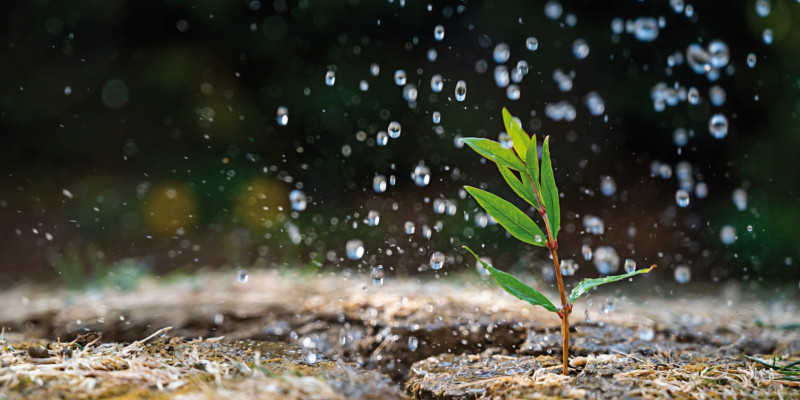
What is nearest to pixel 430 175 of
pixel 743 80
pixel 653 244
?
pixel 653 244

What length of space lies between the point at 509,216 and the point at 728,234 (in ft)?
11.1

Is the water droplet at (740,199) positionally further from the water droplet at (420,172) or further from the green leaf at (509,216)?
the green leaf at (509,216)

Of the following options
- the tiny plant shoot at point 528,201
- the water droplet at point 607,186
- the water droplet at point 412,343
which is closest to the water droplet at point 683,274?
the water droplet at point 607,186

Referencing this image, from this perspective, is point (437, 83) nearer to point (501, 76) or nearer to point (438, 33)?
point (438, 33)

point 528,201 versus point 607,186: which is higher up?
point 607,186

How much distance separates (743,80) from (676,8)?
27.0 inches

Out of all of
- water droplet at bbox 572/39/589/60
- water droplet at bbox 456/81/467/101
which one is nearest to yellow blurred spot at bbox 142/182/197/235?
water droplet at bbox 456/81/467/101

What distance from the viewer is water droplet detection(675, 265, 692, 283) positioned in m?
3.66

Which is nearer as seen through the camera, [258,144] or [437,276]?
[437,276]

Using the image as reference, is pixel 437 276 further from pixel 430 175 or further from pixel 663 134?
pixel 663 134

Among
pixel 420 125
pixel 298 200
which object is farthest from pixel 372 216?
pixel 420 125

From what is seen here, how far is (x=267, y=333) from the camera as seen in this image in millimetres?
1482

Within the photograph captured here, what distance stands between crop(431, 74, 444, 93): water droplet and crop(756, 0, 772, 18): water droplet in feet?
6.73

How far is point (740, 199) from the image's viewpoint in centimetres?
384
